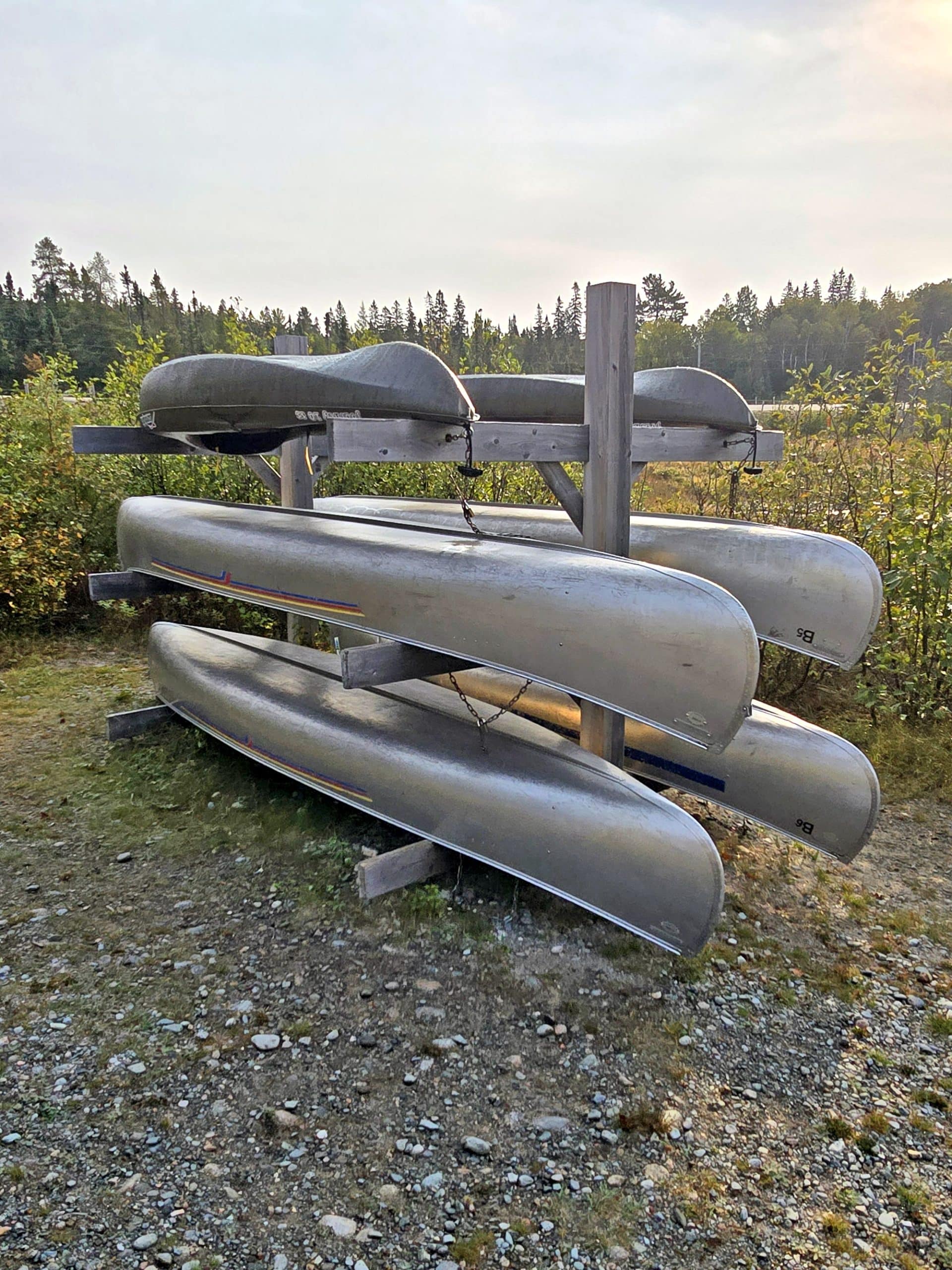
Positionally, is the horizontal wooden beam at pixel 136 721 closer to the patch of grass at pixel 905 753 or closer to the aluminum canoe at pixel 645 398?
the aluminum canoe at pixel 645 398

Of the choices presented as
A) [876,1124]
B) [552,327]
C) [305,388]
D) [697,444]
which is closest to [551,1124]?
[876,1124]

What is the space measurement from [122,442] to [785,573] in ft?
14.3

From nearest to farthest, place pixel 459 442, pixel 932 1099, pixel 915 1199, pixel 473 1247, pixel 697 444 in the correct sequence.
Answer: pixel 473 1247 < pixel 915 1199 < pixel 932 1099 < pixel 459 442 < pixel 697 444

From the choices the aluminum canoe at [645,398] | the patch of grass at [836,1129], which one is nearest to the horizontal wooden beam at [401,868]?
the patch of grass at [836,1129]

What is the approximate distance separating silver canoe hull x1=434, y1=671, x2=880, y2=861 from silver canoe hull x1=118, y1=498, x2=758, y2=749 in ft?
2.75

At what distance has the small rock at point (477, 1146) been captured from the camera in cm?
221

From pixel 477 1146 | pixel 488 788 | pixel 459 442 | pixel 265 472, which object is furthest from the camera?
pixel 265 472

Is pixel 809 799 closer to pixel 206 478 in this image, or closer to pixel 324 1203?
pixel 324 1203

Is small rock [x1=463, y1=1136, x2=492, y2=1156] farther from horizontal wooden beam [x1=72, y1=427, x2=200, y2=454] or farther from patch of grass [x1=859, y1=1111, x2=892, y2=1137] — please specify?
horizontal wooden beam [x1=72, y1=427, x2=200, y2=454]

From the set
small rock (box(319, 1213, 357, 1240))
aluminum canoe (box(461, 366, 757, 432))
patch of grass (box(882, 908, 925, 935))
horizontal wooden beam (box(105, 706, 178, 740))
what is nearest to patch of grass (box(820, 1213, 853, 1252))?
small rock (box(319, 1213, 357, 1240))

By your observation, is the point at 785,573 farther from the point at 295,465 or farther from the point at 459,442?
the point at 295,465

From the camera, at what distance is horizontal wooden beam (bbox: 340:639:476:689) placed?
131 inches

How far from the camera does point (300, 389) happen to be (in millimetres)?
3549

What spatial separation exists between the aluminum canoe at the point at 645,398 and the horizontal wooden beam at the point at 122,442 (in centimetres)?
237
